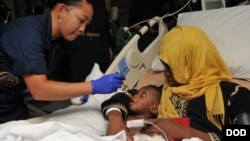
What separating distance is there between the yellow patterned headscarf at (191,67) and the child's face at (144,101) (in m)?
0.04

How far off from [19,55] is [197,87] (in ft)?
2.51

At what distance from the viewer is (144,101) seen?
1.47 m

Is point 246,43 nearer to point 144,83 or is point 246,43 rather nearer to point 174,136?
point 144,83

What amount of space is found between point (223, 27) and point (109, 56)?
0.95 metres

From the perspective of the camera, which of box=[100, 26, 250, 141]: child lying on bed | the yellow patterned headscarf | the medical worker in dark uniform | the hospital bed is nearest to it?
the medical worker in dark uniform

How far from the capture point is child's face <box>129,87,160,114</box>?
1464mm

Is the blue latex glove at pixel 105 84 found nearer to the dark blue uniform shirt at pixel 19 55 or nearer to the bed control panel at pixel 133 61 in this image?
the dark blue uniform shirt at pixel 19 55

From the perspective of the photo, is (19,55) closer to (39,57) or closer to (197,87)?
(39,57)

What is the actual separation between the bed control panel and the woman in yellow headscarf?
33 centimetres

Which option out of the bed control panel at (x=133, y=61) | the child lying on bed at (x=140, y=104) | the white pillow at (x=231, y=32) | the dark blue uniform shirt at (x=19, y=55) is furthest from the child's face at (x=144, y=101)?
the white pillow at (x=231, y=32)

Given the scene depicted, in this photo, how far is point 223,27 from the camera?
1.93 metres

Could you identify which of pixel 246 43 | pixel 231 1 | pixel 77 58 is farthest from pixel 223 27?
pixel 77 58

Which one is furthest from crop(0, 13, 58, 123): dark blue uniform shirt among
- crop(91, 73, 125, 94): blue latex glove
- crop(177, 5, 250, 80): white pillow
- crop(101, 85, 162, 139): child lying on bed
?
crop(177, 5, 250, 80): white pillow

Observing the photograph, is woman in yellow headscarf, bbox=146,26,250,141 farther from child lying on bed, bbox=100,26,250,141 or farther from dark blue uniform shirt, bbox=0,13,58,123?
dark blue uniform shirt, bbox=0,13,58,123
